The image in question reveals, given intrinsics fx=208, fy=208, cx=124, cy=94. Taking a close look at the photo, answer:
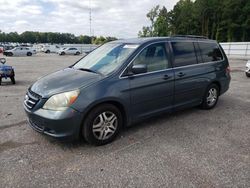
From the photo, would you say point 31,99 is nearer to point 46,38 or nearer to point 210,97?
point 210,97

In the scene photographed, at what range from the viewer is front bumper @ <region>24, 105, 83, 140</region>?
2930mm

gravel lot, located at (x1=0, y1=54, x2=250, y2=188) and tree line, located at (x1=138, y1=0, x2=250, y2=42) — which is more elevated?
tree line, located at (x1=138, y1=0, x2=250, y2=42)

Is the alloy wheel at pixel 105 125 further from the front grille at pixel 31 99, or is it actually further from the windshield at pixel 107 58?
the front grille at pixel 31 99

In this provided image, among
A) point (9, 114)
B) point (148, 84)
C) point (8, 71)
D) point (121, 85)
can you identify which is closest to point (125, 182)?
point (121, 85)

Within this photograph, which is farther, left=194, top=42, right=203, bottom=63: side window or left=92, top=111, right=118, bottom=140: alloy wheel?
left=194, top=42, right=203, bottom=63: side window

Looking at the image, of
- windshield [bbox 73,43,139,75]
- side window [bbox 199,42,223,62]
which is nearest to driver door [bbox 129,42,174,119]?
windshield [bbox 73,43,139,75]

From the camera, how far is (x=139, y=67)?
3438 millimetres

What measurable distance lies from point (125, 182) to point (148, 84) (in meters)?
1.75

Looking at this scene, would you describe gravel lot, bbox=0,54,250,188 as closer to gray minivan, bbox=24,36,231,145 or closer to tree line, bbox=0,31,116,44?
gray minivan, bbox=24,36,231,145

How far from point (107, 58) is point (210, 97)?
282cm

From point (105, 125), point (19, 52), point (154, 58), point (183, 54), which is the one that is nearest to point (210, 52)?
point (183, 54)

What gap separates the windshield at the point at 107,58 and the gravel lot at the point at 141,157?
1.25m

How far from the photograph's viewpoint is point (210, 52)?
5027 millimetres

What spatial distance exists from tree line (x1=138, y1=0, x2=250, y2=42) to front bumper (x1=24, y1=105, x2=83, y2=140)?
50906 millimetres
